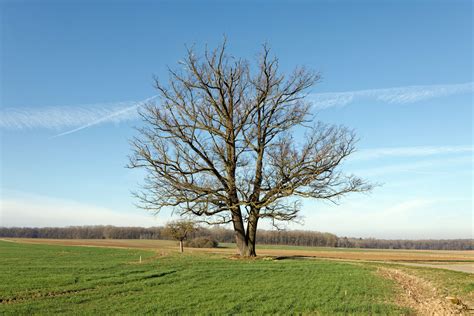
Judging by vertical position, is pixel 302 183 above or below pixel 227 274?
above

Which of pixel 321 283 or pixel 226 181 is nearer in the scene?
pixel 321 283

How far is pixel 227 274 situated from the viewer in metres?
20.3

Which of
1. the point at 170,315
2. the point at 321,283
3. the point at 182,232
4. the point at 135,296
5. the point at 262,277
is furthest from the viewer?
the point at 182,232

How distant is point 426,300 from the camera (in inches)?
564

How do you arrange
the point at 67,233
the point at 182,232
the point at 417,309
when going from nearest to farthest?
1. the point at 417,309
2. the point at 182,232
3. the point at 67,233

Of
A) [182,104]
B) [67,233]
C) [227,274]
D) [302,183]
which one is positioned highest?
[182,104]

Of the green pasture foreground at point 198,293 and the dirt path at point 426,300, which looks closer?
A: the green pasture foreground at point 198,293

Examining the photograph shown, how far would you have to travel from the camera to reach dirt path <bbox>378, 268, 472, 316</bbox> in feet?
39.6

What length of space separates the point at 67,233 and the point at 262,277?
6046 inches

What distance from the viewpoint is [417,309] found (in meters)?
12.3

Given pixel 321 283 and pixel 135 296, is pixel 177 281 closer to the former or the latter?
pixel 135 296

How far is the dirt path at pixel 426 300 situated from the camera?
1208 centimetres

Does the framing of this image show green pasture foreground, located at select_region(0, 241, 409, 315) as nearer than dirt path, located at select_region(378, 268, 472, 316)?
Yes

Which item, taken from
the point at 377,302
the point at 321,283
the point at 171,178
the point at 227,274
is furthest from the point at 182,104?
the point at 377,302
